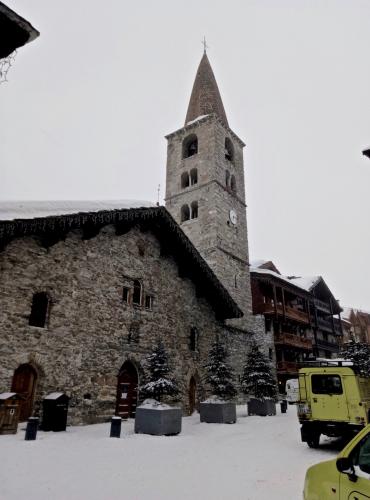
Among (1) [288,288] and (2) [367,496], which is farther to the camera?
(1) [288,288]

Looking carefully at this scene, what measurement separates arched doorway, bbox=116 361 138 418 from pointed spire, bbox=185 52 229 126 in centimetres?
2525

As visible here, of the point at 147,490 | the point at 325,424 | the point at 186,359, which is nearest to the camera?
the point at 147,490

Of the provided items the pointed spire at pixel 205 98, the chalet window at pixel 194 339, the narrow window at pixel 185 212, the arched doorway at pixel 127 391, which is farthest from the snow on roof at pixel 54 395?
the pointed spire at pixel 205 98

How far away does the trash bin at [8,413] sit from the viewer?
9.55m

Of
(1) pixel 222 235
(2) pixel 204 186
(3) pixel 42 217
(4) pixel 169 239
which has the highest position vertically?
(2) pixel 204 186

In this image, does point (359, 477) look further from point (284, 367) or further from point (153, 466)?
point (284, 367)

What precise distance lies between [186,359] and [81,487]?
41.4 ft

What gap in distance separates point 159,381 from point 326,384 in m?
6.11

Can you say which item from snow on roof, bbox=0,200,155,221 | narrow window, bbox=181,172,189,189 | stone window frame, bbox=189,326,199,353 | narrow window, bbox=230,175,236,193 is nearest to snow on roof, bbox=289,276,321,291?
narrow window, bbox=230,175,236,193

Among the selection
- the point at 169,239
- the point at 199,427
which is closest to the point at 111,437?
the point at 199,427

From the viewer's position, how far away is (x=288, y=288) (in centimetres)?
3406

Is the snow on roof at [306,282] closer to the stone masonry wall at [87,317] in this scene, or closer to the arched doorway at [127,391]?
the stone masonry wall at [87,317]

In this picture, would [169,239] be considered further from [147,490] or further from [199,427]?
[147,490]

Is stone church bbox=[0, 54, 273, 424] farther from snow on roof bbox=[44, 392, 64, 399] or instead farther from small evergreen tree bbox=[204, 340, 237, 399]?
small evergreen tree bbox=[204, 340, 237, 399]
